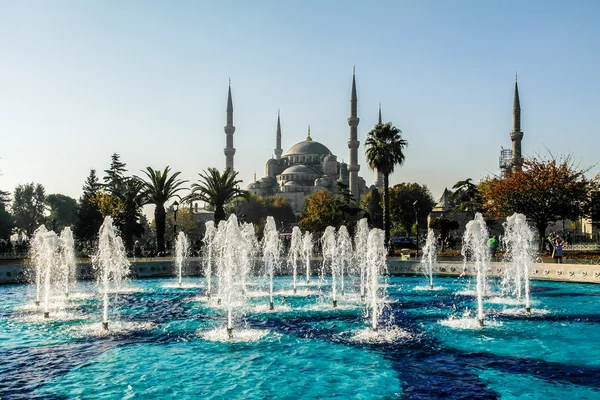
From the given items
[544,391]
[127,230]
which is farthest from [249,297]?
[127,230]

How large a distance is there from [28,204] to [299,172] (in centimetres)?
4827

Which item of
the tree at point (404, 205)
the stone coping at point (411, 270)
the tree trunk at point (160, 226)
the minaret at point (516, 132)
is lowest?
the stone coping at point (411, 270)

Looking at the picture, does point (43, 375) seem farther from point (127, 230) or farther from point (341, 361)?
point (127, 230)

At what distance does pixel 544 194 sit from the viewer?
27219mm

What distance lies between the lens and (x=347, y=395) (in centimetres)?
711

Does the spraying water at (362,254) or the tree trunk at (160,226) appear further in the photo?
the tree trunk at (160,226)

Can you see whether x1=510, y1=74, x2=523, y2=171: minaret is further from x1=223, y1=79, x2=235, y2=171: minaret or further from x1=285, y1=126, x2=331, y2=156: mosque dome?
x1=285, y1=126, x2=331, y2=156: mosque dome

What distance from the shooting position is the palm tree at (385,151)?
1344 inches

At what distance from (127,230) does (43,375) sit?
37937mm

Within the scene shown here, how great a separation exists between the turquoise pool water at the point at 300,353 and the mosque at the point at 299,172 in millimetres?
70415

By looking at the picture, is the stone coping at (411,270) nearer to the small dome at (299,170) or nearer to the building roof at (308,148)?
the small dome at (299,170)

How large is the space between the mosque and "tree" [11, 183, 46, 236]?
28072 mm

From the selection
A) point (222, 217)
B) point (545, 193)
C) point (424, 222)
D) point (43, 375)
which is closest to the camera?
point (43, 375)

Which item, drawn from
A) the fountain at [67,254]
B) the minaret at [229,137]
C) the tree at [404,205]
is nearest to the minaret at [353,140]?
the tree at [404,205]
